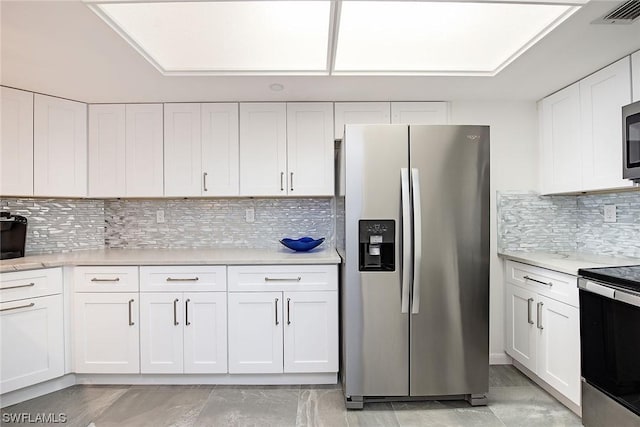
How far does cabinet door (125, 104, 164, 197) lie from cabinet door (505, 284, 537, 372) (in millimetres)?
2963

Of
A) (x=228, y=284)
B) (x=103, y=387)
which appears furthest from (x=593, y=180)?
(x=103, y=387)

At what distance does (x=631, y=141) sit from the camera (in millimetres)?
1866

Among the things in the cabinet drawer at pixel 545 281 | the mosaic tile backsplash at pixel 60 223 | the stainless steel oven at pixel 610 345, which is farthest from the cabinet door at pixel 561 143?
the mosaic tile backsplash at pixel 60 223

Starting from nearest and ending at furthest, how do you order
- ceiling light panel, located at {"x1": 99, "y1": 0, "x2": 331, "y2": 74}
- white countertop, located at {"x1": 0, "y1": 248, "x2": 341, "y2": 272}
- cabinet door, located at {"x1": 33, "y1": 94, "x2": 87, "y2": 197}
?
ceiling light panel, located at {"x1": 99, "y1": 0, "x2": 331, "y2": 74}
white countertop, located at {"x1": 0, "y1": 248, "x2": 341, "y2": 272}
cabinet door, located at {"x1": 33, "y1": 94, "x2": 87, "y2": 197}

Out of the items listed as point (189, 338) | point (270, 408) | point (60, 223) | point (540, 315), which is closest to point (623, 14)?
point (540, 315)

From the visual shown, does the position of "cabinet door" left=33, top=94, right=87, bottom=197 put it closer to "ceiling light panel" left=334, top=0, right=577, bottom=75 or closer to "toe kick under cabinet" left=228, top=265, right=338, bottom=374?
"toe kick under cabinet" left=228, top=265, right=338, bottom=374

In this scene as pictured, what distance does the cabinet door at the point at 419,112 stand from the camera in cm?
285

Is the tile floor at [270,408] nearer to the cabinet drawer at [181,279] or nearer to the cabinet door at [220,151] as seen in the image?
the cabinet drawer at [181,279]

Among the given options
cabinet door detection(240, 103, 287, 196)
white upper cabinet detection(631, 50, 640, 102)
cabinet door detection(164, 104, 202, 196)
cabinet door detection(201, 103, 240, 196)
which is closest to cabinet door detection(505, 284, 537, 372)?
white upper cabinet detection(631, 50, 640, 102)

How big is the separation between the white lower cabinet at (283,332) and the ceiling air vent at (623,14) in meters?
2.15

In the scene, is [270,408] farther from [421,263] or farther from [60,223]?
[60,223]

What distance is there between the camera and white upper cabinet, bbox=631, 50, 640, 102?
197 centimetres

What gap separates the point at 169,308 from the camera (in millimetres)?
2498

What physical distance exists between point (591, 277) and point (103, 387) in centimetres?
323
